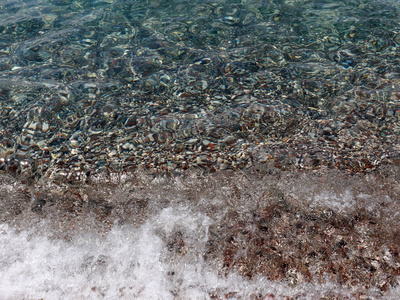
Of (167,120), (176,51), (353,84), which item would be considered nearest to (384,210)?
(353,84)

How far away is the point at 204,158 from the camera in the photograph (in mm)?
3598

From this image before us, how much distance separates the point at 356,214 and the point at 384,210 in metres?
0.25

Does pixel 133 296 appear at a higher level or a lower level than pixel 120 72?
lower

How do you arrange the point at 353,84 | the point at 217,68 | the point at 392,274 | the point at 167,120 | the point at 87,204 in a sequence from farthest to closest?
the point at 217,68 → the point at 353,84 → the point at 167,120 → the point at 87,204 → the point at 392,274

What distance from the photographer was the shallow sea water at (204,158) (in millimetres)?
2631

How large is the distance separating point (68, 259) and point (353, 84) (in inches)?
158

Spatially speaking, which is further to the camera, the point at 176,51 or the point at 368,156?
the point at 176,51

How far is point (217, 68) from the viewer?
16.0 feet

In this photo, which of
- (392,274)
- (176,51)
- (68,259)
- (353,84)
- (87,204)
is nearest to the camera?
(392,274)

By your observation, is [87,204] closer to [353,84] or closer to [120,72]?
[120,72]

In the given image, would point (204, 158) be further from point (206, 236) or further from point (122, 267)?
point (122, 267)

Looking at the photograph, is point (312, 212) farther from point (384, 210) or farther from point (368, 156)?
→ point (368, 156)

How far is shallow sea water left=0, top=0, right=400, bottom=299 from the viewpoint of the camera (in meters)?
2.63

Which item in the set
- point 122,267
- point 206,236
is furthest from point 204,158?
point 122,267
